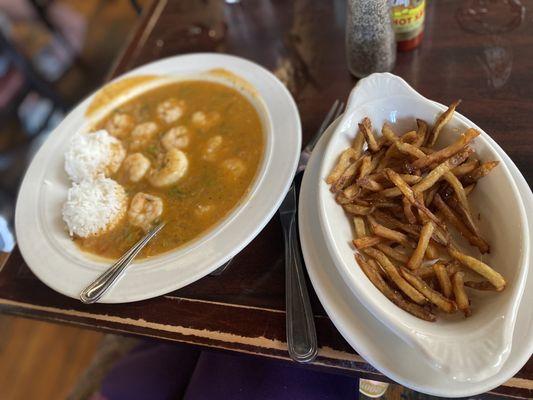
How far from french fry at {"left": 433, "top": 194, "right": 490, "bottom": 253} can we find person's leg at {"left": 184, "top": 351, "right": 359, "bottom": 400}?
0.48 metres

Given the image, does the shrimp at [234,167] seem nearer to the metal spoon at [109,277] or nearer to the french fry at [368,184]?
the metal spoon at [109,277]

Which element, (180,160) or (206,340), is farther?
(180,160)

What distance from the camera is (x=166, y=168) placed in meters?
1.22

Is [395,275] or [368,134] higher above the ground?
[368,134]

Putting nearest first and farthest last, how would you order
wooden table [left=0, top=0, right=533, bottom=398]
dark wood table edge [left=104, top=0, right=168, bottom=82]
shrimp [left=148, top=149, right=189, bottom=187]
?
wooden table [left=0, top=0, right=533, bottom=398] < shrimp [left=148, top=149, right=189, bottom=187] < dark wood table edge [left=104, top=0, right=168, bottom=82]

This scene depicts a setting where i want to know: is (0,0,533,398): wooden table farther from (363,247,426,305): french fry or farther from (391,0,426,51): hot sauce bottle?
(363,247,426,305): french fry

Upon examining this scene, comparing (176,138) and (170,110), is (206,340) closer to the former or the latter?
(176,138)

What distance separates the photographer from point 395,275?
78cm

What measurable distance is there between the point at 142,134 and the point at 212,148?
0.85 feet

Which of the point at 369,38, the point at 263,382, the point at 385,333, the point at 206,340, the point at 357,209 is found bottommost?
the point at 263,382

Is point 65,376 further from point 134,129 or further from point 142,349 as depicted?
point 134,129

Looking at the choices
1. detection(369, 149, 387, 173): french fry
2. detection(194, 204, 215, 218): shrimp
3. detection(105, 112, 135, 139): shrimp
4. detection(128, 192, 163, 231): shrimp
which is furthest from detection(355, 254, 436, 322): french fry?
detection(105, 112, 135, 139): shrimp

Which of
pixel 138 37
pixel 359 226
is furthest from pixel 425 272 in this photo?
pixel 138 37

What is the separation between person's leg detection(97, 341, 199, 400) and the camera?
1291 mm
